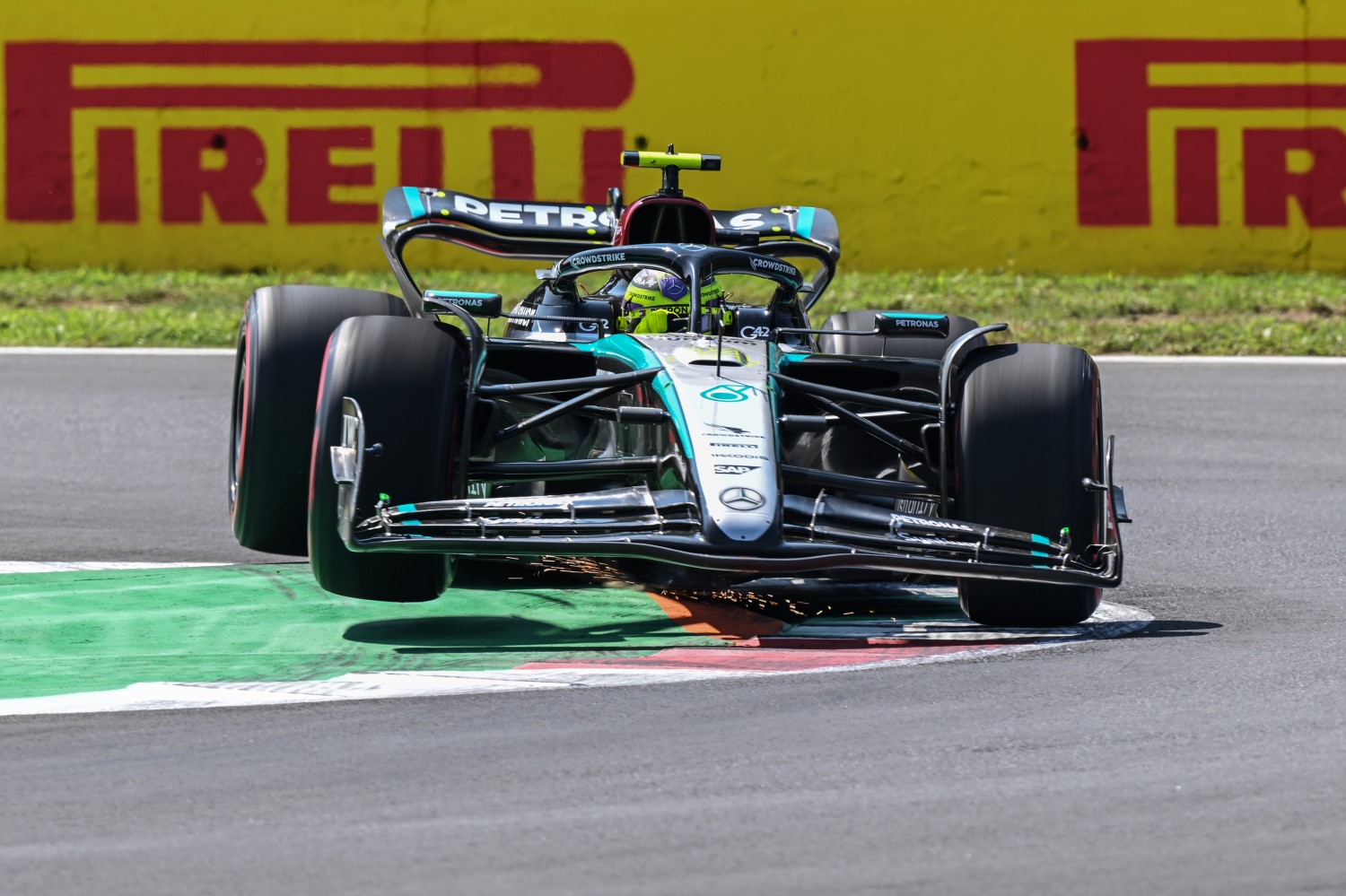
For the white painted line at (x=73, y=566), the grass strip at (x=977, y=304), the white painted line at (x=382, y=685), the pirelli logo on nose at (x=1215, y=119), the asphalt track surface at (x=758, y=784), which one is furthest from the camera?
the pirelli logo on nose at (x=1215, y=119)

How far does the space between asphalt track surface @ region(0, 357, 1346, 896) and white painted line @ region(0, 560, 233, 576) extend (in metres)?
2.63

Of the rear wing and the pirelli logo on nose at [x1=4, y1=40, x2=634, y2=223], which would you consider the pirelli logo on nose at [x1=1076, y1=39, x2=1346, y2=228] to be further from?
the rear wing

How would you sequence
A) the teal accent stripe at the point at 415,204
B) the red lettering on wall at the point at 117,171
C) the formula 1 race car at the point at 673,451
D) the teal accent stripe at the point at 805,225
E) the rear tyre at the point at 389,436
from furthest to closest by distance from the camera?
the red lettering on wall at the point at 117,171
the teal accent stripe at the point at 805,225
the teal accent stripe at the point at 415,204
the rear tyre at the point at 389,436
the formula 1 race car at the point at 673,451

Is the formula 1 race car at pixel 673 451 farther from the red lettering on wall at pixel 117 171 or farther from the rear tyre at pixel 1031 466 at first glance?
the red lettering on wall at pixel 117 171

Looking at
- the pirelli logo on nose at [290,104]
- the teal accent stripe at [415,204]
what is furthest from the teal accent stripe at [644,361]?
the pirelli logo on nose at [290,104]

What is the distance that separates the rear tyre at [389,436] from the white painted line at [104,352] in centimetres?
684

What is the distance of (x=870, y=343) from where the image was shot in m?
8.39

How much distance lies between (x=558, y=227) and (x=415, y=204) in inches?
25.0

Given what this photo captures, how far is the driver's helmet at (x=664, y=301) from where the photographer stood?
24.9 feet

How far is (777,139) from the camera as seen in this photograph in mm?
16016

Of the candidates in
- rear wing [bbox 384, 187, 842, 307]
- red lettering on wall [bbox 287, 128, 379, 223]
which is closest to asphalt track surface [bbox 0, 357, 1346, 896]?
rear wing [bbox 384, 187, 842, 307]

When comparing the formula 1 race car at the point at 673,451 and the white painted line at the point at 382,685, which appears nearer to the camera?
the white painted line at the point at 382,685

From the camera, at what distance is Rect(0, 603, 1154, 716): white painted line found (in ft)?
16.8

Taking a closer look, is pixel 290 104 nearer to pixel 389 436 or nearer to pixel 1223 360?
pixel 1223 360
